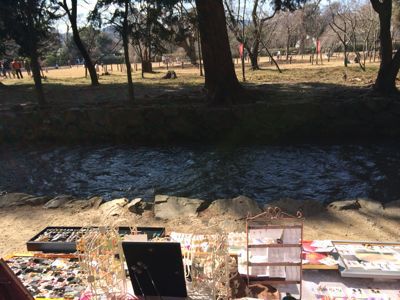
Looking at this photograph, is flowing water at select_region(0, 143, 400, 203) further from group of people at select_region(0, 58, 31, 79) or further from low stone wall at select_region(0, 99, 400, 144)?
group of people at select_region(0, 58, 31, 79)

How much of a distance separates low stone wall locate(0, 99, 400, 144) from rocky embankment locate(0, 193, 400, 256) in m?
4.81

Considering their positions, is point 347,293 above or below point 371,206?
above

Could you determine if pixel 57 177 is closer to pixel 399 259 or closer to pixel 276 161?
pixel 276 161

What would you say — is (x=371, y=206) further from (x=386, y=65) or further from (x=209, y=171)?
(x=386, y=65)

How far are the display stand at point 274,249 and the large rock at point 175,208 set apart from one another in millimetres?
2322

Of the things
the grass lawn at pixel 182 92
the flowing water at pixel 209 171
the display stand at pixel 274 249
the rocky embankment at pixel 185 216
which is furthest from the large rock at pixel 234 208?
the grass lawn at pixel 182 92

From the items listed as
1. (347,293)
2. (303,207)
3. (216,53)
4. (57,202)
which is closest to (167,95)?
(216,53)

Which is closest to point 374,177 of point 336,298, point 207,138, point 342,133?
point 342,133

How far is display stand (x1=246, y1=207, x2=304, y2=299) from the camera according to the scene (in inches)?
97.8

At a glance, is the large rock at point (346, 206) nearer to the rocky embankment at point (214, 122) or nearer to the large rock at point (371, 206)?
the large rock at point (371, 206)

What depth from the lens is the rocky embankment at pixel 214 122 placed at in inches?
381

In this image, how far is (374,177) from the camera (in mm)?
7023

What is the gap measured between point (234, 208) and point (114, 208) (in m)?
1.50

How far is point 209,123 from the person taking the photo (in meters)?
10.0
